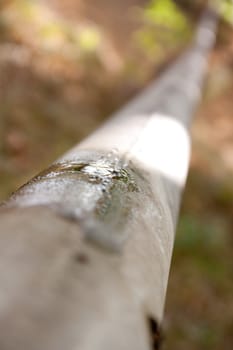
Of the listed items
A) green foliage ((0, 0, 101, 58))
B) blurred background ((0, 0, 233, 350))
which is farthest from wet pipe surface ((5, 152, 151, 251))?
green foliage ((0, 0, 101, 58))

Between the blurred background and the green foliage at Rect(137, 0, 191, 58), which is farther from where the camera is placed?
the green foliage at Rect(137, 0, 191, 58)

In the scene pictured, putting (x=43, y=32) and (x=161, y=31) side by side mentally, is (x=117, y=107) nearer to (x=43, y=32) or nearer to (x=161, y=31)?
(x=43, y=32)

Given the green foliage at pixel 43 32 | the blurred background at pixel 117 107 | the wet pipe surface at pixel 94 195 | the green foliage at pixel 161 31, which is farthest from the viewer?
the green foliage at pixel 161 31

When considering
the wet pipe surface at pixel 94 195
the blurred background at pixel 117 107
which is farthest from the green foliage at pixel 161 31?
the wet pipe surface at pixel 94 195

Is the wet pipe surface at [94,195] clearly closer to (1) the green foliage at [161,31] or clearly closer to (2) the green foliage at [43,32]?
(2) the green foliage at [43,32]

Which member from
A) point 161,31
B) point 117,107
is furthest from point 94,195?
point 161,31

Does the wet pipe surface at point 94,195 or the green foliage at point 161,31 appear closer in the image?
the wet pipe surface at point 94,195

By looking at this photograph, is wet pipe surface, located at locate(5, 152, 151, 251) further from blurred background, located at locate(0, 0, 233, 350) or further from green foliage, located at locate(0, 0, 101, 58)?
green foliage, located at locate(0, 0, 101, 58)
